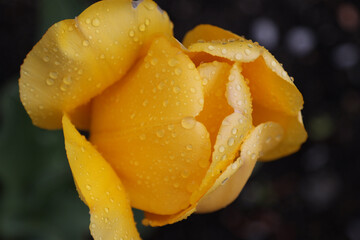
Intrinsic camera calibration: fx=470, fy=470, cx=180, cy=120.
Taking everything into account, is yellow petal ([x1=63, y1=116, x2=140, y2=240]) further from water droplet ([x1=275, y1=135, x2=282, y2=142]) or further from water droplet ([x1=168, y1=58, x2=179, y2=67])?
water droplet ([x1=275, y1=135, x2=282, y2=142])

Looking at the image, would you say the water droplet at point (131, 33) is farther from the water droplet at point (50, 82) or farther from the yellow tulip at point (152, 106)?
the water droplet at point (50, 82)

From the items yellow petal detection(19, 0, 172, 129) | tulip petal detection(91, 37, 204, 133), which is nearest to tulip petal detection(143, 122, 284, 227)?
tulip petal detection(91, 37, 204, 133)

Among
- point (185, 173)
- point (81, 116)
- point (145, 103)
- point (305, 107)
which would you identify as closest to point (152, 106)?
point (145, 103)

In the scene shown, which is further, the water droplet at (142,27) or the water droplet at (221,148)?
the water droplet at (142,27)

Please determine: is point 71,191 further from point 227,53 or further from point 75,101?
point 227,53

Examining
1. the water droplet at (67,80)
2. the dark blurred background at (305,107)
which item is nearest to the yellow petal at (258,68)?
the water droplet at (67,80)
